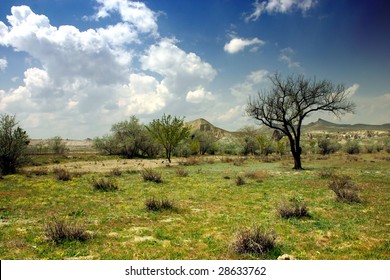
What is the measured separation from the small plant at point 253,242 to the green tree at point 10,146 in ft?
97.8

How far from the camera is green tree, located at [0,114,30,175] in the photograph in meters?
28.3

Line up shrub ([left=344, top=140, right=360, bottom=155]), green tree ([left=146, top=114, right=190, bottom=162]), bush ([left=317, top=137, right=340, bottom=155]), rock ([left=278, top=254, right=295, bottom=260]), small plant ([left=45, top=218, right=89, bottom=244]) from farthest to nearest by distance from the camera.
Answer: bush ([left=317, top=137, right=340, bottom=155])
shrub ([left=344, top=140, right=360, bottom=155])
green tree ([left=146, top=114, right=190, bottom=162])
small plant ([left=45, top=218, right=89, bottom=244])
rock ([left=278, top=254, right=295, bottom=260])

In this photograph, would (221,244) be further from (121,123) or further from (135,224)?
(121,123)

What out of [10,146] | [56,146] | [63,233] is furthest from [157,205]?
[56,146]

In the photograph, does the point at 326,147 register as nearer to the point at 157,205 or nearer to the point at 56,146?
the point at 157,205

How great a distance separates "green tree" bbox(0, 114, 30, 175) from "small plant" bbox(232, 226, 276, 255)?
2982 cm

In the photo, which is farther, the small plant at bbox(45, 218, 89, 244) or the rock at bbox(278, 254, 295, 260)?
the small plant at bbox(45, 218, 89, 244)

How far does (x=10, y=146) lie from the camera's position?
28391 millimetres

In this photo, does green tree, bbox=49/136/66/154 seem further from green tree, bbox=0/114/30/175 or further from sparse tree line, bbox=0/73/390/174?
green tree, bbox=0/114/30/175

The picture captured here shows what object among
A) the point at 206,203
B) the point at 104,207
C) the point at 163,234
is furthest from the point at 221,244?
the point at 104,207

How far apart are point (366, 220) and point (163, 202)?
8521 millimetres

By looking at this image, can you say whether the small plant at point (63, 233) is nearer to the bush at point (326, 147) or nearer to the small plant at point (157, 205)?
the small plant at point (157, 205)

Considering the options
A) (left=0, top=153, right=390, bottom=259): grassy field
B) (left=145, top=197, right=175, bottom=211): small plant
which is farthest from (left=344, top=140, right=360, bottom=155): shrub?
(left=145, top=197, right=175, bottom=211): small plant

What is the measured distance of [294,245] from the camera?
7738mm
